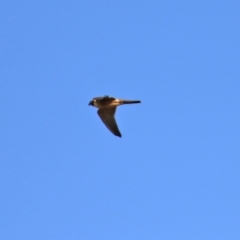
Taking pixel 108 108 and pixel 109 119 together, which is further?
pixel 109 119

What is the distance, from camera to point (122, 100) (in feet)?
72.9

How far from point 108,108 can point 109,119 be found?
17.7 inches

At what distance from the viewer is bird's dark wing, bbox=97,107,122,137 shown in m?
23.1

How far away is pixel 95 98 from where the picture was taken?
22609 mm

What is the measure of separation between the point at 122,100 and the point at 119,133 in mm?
1410

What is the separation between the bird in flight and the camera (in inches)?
882

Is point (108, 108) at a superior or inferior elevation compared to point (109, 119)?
superior

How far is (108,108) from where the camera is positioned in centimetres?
2302

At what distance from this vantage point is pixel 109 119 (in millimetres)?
23250

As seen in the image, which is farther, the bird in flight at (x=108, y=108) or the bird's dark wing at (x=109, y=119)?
the bird's dark wing at (x=109, y=119)

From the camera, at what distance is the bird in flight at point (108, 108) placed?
2241cm

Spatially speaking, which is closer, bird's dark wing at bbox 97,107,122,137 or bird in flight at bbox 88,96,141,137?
bird in flight at bbox 88,96,141,137

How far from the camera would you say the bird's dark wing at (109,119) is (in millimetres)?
23108
